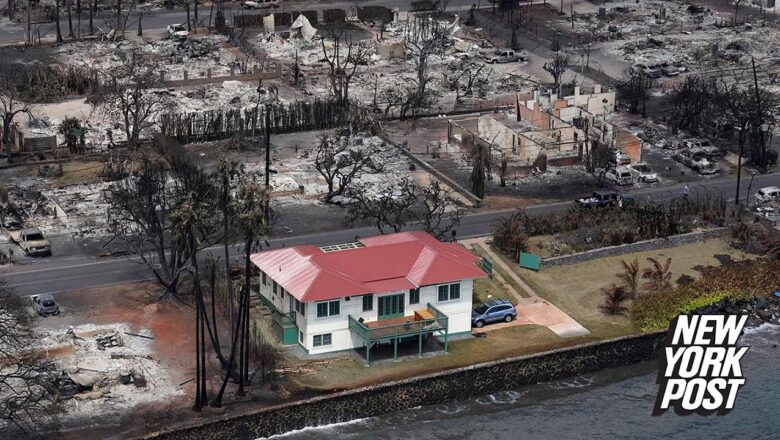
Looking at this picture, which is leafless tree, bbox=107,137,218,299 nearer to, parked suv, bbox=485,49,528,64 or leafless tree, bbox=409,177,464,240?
leafless tree, bbox=409,177,464,240

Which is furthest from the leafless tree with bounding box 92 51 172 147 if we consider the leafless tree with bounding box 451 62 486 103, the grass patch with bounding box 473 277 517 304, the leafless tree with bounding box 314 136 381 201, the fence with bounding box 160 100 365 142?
the grass patch with bounding box 473 277 517 304

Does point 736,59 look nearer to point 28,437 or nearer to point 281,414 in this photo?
point 281,414

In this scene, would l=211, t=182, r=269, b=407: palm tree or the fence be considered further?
the fence

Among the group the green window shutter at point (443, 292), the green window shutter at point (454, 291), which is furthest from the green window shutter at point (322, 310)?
the green window shutter at point (454, 291)

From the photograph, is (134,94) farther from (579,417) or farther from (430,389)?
(579,417)

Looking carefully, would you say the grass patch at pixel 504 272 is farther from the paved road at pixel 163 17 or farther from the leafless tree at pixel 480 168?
the paved road at pixel 163 17

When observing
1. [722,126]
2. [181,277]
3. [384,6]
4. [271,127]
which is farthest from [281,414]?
[384,6]
